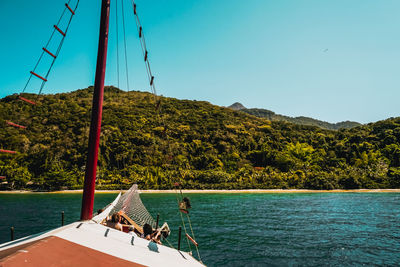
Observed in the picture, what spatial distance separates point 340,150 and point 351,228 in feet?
209

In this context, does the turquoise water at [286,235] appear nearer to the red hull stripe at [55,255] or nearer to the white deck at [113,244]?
the white deck at [113,244]

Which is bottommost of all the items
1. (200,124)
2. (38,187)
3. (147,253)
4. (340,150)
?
(38,187)

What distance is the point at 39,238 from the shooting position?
379cm

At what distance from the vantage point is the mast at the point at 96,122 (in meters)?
5.13

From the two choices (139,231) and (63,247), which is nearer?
(63,247)

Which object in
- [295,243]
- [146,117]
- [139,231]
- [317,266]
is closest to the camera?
[139,231]

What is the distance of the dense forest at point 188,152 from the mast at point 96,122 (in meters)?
39.0

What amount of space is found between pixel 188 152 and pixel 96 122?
6854 centimetres

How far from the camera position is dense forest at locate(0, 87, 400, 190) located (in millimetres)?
56438

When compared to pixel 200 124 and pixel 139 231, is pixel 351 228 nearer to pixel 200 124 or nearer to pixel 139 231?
pixel 139 231

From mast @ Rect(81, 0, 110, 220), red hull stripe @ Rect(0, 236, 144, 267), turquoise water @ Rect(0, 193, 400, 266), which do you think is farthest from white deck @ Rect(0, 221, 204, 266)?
turquoise water @ Rect(0, 193, 400, 266)

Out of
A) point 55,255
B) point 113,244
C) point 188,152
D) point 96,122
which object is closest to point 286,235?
point 113,244

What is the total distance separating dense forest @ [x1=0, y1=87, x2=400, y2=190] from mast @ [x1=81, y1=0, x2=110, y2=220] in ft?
128

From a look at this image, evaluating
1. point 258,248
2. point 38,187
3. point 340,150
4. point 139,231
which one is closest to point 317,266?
point 258,248
